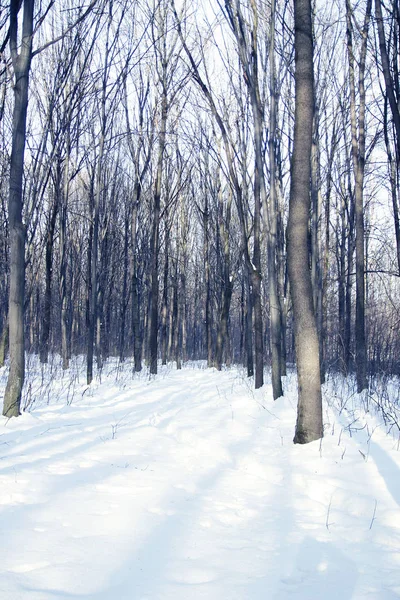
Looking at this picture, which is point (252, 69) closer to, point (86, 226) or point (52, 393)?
point (52, 393)

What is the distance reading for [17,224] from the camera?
570 centimetres

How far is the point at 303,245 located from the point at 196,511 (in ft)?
9.75

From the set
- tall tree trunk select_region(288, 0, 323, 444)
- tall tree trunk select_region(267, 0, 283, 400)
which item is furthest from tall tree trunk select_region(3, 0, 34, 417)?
tall tree trunk select_region(267, 0, 283, 400)


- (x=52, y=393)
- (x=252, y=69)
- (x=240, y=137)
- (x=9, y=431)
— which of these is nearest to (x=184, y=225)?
(x=240, y=137)

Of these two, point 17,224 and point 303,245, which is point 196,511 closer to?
point 303,245

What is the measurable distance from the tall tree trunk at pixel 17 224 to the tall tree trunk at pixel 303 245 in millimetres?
3433

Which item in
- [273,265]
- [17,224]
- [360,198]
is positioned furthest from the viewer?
[360,198]

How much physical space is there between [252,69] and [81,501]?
8058 millimetres

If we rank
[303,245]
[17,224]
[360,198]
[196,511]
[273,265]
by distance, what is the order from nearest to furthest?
[196,511] → [303,245] → [17,224] → [273,265] → [360,198]

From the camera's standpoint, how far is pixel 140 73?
13.9m

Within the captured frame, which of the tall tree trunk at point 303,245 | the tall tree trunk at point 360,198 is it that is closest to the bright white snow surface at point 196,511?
the tall tree trunk at point 303,245

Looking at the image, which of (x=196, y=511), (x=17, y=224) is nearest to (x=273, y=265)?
(x=17, y=224)

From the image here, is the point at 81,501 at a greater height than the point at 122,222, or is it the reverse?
the point at 122,222

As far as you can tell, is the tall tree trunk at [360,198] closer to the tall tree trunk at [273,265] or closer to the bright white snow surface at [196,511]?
the tall tree trunk at [273,265]
